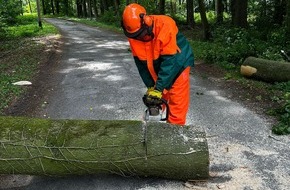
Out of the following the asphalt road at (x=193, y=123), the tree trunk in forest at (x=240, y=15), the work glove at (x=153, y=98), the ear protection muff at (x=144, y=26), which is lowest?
the asphalt road at (x=193, y=123)

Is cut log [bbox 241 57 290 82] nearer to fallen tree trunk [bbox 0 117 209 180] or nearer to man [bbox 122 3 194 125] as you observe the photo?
man [bbox 122 3 194 125]

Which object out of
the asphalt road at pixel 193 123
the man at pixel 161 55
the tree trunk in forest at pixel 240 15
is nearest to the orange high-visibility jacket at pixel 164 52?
the man at pixel 161 55

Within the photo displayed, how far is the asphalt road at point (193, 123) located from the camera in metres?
3.81

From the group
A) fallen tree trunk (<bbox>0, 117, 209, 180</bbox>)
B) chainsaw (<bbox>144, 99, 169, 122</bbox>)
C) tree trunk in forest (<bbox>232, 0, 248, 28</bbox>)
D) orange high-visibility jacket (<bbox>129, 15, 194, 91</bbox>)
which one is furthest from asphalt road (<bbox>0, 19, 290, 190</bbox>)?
tree trunk in forest (<bbox>232, 0, 248, 28</bbox>)

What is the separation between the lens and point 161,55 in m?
3.64

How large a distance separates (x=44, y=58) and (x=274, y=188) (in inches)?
362

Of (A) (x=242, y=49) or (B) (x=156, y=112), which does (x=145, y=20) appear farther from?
(A) (x=242, y=49)

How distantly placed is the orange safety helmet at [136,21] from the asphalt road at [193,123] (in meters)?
1.68

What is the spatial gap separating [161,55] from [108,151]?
117 cm

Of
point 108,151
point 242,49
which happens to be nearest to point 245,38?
point 242,49

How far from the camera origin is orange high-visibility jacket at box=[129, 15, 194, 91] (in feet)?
11.8

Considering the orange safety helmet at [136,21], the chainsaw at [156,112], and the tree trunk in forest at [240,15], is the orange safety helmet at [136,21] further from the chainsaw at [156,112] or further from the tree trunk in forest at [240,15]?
the tree trunk in forest at [240,15]

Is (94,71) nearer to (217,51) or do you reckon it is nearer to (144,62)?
(217,51)

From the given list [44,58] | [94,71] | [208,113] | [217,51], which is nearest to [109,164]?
[208,113]
